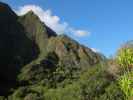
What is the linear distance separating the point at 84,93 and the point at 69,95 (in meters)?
8.74

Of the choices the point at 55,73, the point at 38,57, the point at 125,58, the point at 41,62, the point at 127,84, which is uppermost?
the point at 38,57

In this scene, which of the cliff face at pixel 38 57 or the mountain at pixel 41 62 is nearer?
the mountain at pixel 41 62

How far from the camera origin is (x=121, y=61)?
26.8 meters

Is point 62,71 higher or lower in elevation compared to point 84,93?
higher

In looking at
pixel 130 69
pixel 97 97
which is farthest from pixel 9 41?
pixel 130 69

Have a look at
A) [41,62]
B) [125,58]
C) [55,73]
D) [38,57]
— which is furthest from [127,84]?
[38,57]

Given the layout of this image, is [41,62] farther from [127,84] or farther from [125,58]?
[127,84]

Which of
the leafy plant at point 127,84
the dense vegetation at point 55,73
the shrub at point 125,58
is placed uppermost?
the dense vegetation at point 55,73

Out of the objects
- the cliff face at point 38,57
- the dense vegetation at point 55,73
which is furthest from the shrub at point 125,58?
the cliff face at point 38,57

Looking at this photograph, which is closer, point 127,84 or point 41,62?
point 127,84

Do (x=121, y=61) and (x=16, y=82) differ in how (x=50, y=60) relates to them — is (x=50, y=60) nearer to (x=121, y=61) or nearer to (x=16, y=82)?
(x=16, y=82)

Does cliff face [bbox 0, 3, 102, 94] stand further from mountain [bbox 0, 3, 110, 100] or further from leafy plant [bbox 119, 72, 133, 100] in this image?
leafy plant [bbox 119, 72, 133, 100]

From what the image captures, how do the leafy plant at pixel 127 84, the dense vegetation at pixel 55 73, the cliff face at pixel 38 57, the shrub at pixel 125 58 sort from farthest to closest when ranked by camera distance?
the cliff face at pixel 38 57 → the dense vegetation at pixel 55 73 → the shrub at pixel 125 58 → the leafy plant at pixel 127 84

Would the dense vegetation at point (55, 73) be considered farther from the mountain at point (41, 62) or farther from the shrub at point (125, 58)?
the shrub at point (125, 58)
